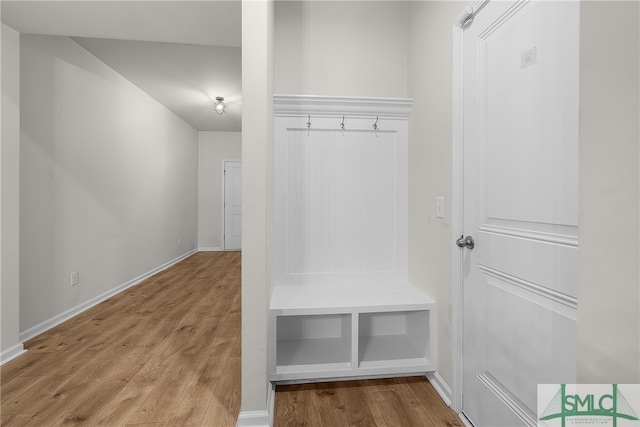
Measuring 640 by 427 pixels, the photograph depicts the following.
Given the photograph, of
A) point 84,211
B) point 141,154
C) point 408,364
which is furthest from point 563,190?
point 141,154

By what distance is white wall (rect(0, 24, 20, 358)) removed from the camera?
2096mm

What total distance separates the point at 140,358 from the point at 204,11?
240 cm

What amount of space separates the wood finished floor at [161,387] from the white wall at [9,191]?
0.32m

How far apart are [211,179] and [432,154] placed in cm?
586

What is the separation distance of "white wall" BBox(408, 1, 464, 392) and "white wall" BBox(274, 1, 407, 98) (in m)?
0.12

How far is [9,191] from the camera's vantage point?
2.13 metres

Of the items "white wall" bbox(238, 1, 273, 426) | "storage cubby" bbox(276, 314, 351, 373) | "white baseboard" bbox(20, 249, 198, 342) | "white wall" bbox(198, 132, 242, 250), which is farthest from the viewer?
"white wall" bbox(198, 132, 242, 250)

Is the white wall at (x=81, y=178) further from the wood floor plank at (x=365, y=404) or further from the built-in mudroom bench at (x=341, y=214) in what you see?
the wood floor plank at (x=365, y=404)

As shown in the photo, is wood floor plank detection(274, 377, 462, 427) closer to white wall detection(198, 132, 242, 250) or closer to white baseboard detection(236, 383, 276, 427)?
white baseboard detection(236, 383, 276, 427)

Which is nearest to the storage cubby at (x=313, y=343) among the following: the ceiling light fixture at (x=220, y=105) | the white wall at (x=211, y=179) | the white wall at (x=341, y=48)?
the white wall at (x=341, y=48)

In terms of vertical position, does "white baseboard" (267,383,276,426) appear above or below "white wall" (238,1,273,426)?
below

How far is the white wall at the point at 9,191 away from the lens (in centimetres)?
210
